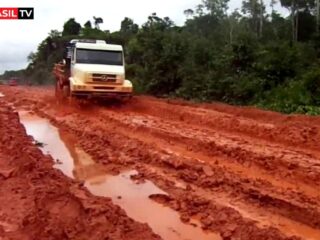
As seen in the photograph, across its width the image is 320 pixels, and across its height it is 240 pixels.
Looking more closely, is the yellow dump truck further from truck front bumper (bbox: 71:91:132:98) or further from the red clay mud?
the red clay mud

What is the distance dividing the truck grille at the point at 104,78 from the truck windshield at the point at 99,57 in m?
0.84

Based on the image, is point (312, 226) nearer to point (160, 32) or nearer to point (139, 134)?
point (139, 134)

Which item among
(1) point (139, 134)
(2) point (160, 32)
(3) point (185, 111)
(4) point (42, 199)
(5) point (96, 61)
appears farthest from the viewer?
(2) point (160, 32)

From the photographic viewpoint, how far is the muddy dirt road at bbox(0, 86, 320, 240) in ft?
19.3

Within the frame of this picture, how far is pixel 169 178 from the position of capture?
812 cm

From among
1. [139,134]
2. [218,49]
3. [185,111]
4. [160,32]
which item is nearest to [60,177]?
[139,134]

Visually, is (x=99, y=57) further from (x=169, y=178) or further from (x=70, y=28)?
(x=70, y=28)

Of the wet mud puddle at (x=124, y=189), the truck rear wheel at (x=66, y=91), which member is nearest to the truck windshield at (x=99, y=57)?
the truck rear wheel at (x=66, y=91)

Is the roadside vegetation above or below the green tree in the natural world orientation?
below

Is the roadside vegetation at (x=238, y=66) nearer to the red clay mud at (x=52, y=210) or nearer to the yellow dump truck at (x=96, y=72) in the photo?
the yellow dump truck at (x=96, y=72)

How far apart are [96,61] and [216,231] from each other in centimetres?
1404

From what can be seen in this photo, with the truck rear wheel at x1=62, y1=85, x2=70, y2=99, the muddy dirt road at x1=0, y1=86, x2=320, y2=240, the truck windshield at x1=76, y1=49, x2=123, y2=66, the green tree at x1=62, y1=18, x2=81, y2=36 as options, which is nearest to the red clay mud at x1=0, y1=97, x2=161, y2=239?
the muddy dirt road at x1=0, y1=86, x2=320, y2=240

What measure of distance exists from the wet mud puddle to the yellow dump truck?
6.26 metres

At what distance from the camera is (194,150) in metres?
10.2
